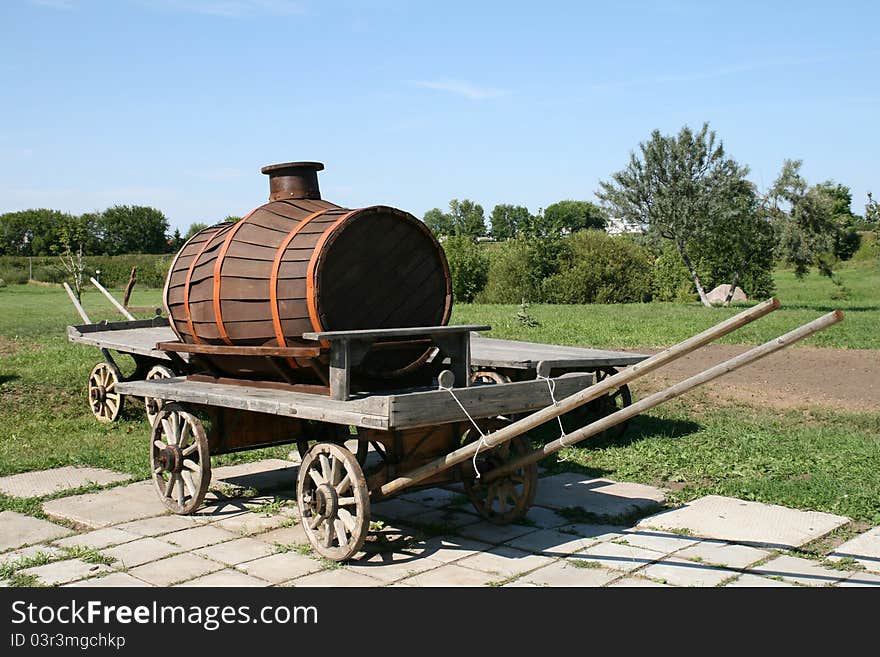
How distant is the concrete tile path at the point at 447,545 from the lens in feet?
15.1

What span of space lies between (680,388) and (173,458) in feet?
11.6

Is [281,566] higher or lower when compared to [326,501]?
lower

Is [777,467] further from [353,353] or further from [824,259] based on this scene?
[824,259]

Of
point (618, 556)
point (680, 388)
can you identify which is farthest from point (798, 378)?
point (680, 388)

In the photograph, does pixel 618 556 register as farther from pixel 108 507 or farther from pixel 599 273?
pixel 599 273

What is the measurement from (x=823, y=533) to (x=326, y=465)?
9.91 ft

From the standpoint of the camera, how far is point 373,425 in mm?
4484

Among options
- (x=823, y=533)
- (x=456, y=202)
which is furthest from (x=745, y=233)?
(x=456, y=202)

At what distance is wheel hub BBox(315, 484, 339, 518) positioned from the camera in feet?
16.1

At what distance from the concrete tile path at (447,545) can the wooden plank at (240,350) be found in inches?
44.8

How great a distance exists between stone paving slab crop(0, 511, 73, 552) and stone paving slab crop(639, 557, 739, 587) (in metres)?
3.67

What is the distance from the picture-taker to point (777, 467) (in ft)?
23.0

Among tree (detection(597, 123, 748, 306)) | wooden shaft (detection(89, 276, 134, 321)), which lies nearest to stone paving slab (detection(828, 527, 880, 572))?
wooden shaft (detection(89, 276, 134, 321))

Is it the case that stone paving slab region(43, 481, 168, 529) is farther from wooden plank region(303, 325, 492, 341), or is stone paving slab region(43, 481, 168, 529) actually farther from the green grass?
the green grass
